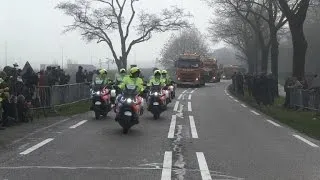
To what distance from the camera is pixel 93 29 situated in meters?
62.9

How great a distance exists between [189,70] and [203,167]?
4419cm

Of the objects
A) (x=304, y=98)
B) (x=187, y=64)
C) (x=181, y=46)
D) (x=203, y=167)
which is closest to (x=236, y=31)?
(x=187, y=64)

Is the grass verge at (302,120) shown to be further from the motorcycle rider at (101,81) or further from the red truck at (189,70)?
the red truck at (189,70)

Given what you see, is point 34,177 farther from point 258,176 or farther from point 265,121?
point 265,121

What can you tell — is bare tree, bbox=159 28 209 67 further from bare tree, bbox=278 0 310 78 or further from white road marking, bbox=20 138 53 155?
white road marking, bbox=20 138 53 155

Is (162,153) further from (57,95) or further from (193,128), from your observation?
(57,95)

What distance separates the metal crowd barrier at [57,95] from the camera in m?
19.7

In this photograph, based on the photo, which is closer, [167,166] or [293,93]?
[167,166]

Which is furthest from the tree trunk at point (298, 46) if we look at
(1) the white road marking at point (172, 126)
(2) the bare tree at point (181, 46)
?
(2) the bare tree at point (181, 46)

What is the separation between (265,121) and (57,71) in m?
10.8

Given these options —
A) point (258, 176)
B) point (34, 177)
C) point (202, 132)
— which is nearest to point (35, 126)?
point (202, 132)

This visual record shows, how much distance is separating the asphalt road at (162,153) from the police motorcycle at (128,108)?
323 mm

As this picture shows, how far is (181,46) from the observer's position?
10044 centimetres

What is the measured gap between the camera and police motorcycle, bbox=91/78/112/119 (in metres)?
18.5
